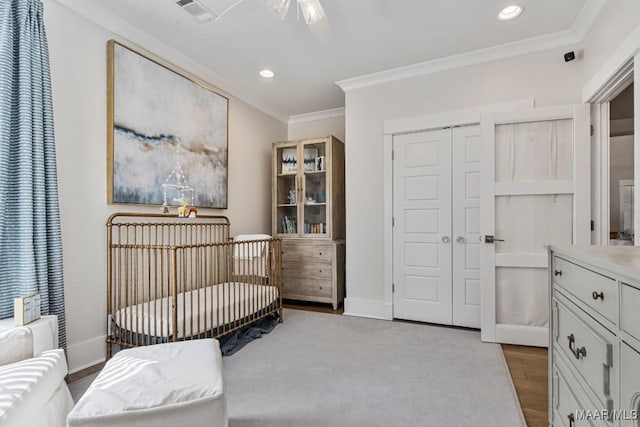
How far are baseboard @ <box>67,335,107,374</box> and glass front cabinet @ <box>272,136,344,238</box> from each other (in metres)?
2.14

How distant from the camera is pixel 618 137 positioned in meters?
2.58

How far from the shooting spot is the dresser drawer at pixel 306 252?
3.69 meters

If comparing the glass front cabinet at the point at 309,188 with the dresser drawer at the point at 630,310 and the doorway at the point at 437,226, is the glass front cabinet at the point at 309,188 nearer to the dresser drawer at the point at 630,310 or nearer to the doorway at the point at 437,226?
the doorway at the point at 437,226

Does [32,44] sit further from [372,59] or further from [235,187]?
[372,59]

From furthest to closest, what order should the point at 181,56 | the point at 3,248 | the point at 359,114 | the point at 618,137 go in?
1. the point at 359,114
2. the point at 181,56
3. the point at 618,137
4. the point at 3,248

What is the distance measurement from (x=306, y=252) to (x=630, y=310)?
3178 mm

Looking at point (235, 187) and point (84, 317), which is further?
point (235, 187)

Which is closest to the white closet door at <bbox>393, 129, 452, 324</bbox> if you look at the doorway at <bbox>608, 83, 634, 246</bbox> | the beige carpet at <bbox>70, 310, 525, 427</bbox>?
the beige carpet at <bbox>70, 310, 525, 427</bbox>

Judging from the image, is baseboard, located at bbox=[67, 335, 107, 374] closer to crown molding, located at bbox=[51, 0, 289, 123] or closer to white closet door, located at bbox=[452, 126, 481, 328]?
crown molding, located at bbox=[51, 0, 289, 123]

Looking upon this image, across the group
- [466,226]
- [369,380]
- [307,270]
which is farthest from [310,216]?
[369,380]

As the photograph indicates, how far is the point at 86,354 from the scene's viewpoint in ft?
7.08

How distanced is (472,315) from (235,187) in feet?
9.25

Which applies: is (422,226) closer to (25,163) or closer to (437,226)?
(437,226)

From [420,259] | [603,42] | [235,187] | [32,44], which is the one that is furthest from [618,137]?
[32,44]
